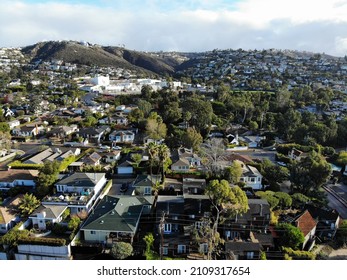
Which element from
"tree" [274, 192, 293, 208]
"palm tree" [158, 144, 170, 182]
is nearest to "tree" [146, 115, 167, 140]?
"palm tree" [158, 144, 170, 182]

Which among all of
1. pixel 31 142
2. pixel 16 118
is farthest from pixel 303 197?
pixel 16 118

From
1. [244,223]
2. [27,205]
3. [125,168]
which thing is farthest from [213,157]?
[27,205]

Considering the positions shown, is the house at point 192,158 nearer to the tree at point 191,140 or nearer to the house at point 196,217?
the tree at point 191,140

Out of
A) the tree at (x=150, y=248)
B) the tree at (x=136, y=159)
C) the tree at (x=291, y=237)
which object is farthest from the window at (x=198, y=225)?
the tree at (x=136, y=159)

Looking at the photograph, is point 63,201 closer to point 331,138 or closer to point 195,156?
point 195,156

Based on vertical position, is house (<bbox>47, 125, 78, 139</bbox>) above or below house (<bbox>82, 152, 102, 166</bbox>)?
above

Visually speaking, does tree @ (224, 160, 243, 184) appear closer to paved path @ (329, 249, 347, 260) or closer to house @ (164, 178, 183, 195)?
house @ (164, 178, 183, 195)
